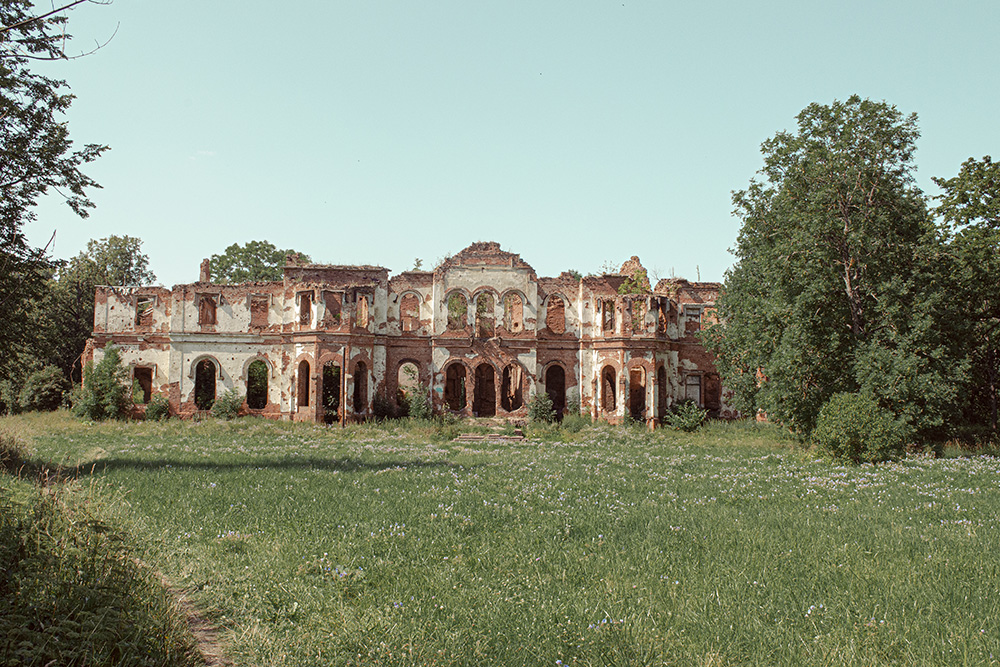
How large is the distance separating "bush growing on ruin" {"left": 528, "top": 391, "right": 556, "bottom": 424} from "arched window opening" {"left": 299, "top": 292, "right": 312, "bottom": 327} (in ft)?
38.6

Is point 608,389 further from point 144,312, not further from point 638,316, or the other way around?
point 144,312

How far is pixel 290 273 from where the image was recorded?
3428cm

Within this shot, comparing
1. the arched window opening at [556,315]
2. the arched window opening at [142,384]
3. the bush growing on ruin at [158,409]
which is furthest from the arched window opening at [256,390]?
the arched window opening at [556,315]

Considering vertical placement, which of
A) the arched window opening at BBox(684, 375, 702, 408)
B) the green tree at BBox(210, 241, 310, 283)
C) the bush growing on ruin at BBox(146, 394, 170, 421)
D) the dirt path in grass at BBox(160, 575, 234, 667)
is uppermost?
the green tree at BBox(210, 241, 310, 283)

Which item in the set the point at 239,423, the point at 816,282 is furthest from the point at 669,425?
the point at 239,423

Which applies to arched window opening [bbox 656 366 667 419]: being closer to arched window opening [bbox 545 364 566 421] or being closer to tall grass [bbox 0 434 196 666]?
arched window opening [bbox 545 364 566 421]

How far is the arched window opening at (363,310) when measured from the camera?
108ft

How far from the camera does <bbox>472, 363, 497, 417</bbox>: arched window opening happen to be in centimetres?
3697

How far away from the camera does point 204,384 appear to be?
1470 inches

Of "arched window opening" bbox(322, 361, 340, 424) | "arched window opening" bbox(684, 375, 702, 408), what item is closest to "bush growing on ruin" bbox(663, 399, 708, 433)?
"arched window opening" bbox(684, 375, 702, 408)

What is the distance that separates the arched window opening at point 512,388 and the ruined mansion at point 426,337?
0.26 m

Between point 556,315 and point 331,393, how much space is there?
13082mm

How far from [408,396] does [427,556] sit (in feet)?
82.6

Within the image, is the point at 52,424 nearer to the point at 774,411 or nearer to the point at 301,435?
the point at 301,435
